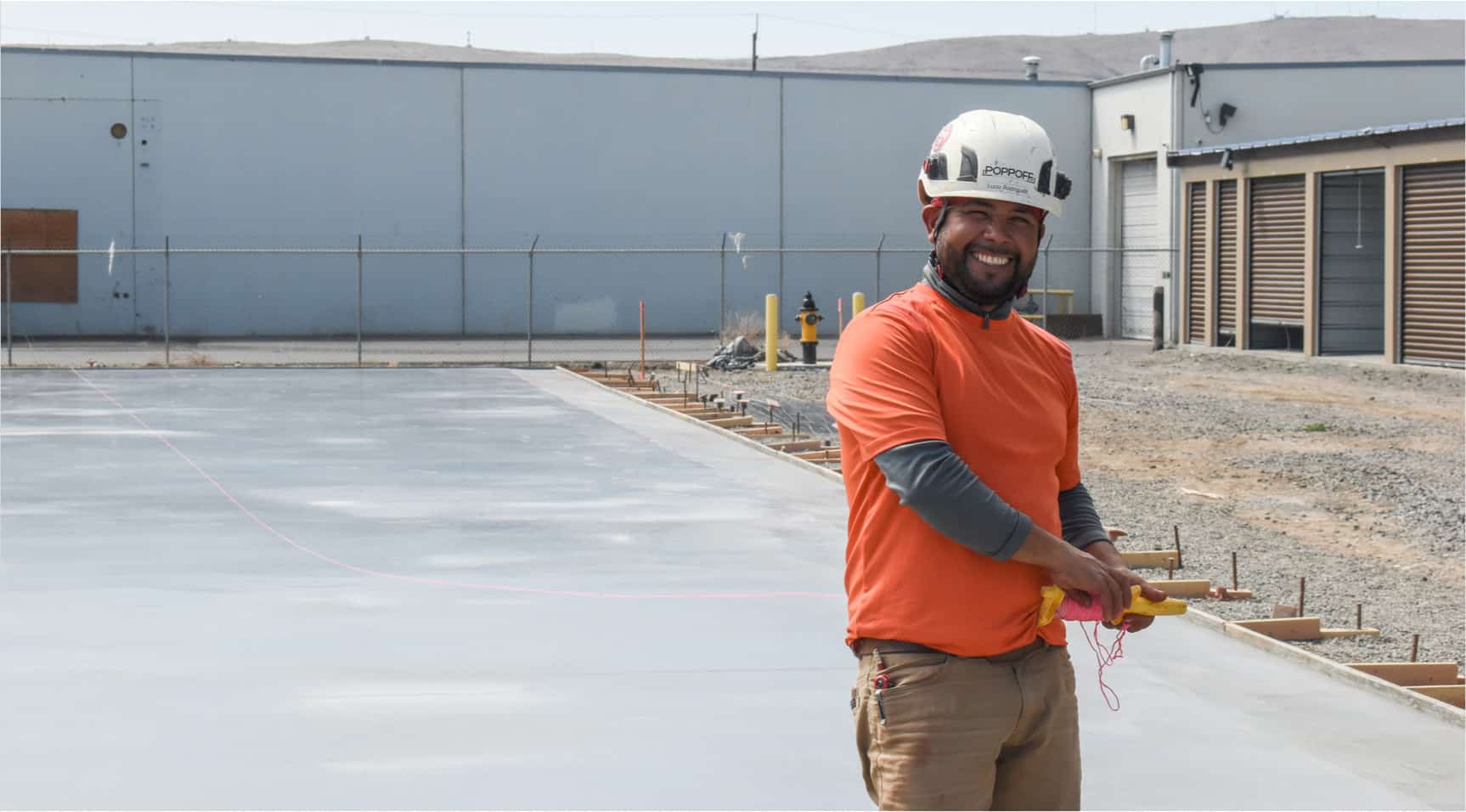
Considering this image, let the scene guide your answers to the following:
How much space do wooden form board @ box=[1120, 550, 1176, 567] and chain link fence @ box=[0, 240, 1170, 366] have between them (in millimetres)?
24588

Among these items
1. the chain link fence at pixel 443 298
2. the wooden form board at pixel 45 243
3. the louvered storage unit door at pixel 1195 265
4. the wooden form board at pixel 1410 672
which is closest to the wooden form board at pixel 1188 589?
the wooden form board at pixel 1410 672

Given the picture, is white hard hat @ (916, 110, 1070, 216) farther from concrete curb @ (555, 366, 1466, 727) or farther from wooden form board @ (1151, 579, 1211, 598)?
wooden form board @ (1151, 579, 1211, 598)

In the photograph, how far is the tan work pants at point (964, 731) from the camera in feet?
11.0

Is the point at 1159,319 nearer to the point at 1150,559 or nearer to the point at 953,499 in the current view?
the point at 1150,559

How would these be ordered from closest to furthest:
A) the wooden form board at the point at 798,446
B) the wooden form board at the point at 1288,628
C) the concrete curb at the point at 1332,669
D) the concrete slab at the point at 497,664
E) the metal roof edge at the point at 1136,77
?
the concrete slab at the point at 497,664 < the concrete curb at the point at 1332,669 < the wooden form board at the point at 1288,628 < the wooden form board at the point at 798,446 < the metal roof edge at the point at 1136,77

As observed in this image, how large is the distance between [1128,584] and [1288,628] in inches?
212

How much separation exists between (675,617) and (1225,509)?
21.0 feet

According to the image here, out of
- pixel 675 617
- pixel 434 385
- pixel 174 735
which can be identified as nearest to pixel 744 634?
Result: pixel 675 617

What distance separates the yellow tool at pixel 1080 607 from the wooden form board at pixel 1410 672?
4.47 m

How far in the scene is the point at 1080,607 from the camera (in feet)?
11.5

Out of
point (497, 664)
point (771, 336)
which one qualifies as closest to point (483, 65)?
point (771, 336)

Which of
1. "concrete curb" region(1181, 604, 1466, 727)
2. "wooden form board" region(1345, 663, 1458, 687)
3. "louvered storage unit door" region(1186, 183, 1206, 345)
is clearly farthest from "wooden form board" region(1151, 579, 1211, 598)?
"louvered storage unit door" region(1186, 183, 1206, 345)

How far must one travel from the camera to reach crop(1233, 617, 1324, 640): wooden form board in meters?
8.45

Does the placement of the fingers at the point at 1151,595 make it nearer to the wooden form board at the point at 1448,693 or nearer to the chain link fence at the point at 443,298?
the wooden form board at the point at 1448,693
